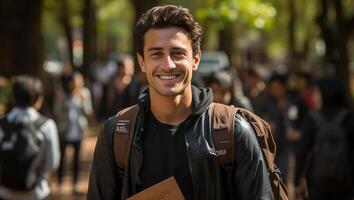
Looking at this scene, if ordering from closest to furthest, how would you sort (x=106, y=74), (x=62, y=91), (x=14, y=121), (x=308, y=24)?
(x=14, y=121)
(x=62, y=91)
(x=106, y=74)
(x=308, y=24)

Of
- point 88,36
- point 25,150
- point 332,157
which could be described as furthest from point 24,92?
point 88,36

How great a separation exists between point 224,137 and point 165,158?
0.27 meters

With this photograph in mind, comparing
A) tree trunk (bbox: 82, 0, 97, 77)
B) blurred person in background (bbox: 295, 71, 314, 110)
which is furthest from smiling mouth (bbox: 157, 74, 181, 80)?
tree trunk (bbox: 82, 0, 97, 77)

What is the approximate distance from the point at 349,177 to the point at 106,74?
24220mm

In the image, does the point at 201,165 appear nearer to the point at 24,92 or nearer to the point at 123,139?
the point at 123,139

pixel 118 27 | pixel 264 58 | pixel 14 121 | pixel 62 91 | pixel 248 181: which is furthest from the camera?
pixel 264 58

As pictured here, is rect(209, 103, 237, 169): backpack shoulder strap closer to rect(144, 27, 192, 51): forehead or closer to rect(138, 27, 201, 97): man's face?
rect(138, 27, 201, 97): man's face

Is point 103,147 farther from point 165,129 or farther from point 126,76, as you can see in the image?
point 126,76

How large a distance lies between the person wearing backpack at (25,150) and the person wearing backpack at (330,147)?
1986mm

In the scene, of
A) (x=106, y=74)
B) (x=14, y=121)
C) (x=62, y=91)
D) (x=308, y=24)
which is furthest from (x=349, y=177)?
(x=308, y=24)

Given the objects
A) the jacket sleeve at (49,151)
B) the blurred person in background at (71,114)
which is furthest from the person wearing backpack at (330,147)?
the blurred person in background at (71,114)

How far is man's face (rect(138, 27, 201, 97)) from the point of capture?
11.8 ft

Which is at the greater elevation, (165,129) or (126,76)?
(165,129)

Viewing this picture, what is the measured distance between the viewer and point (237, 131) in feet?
11.7
